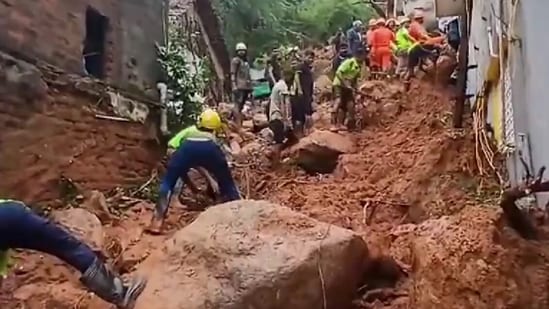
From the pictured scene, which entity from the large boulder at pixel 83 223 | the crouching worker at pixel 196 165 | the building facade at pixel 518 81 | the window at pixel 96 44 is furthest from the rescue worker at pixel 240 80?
the large boulder at pixel 83 223

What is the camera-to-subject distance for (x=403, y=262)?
22.4 ft

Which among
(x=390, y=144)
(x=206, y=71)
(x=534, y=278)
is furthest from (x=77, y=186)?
(x=206, y=71)

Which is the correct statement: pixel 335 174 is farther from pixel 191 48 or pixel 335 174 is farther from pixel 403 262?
pixel 191 48

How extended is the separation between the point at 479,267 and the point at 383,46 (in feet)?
42.5

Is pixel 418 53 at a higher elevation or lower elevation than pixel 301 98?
higher

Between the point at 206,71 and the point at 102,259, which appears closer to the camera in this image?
the point at 102,259

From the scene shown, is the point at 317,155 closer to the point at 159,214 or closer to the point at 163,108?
the point at 163,108

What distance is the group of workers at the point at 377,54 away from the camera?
14.2 m

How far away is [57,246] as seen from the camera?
5.40m

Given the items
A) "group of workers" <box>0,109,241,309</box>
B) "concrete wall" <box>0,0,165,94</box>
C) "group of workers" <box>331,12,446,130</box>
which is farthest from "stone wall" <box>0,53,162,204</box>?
"group of workers" <box>331,12,446,130</box>

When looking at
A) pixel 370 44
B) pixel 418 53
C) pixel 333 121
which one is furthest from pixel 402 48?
pixel 333 121

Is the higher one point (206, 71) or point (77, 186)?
point (206, 71)

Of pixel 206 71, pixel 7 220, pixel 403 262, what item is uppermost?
pixel 206 71

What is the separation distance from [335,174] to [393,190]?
79.5 inches
